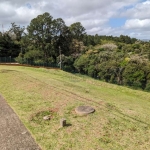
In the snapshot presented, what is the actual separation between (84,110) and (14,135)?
238 cm

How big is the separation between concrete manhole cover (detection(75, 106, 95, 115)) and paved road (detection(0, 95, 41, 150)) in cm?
182

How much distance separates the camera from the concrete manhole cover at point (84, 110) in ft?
19.0

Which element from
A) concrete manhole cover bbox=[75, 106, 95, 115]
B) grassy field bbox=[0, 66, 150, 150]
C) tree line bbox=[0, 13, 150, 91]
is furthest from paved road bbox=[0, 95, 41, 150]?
tree line bbox=[0, 13, 150, 91]

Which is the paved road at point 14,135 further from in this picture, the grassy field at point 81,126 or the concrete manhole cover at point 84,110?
the concrete manhole cover at point 84,110

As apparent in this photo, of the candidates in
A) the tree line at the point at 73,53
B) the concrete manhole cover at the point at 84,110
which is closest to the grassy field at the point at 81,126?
the concrete manhole cover at the point at 84,110

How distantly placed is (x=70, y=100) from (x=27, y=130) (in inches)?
110

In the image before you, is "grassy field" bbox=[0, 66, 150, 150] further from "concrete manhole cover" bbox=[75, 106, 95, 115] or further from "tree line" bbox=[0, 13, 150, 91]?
"tree line" bbox=[0, 13, 150, 91]

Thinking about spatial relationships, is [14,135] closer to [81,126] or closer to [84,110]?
[81,126]

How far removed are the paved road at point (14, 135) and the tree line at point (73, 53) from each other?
22.5 meters

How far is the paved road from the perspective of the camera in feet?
13.2

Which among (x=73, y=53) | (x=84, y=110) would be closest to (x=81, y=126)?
(x=84, y=110)

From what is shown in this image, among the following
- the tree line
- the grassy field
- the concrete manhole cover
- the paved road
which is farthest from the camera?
the tree line

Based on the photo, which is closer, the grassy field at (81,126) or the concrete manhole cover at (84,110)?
the grassy field at (81,126)

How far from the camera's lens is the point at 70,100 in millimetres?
7242
